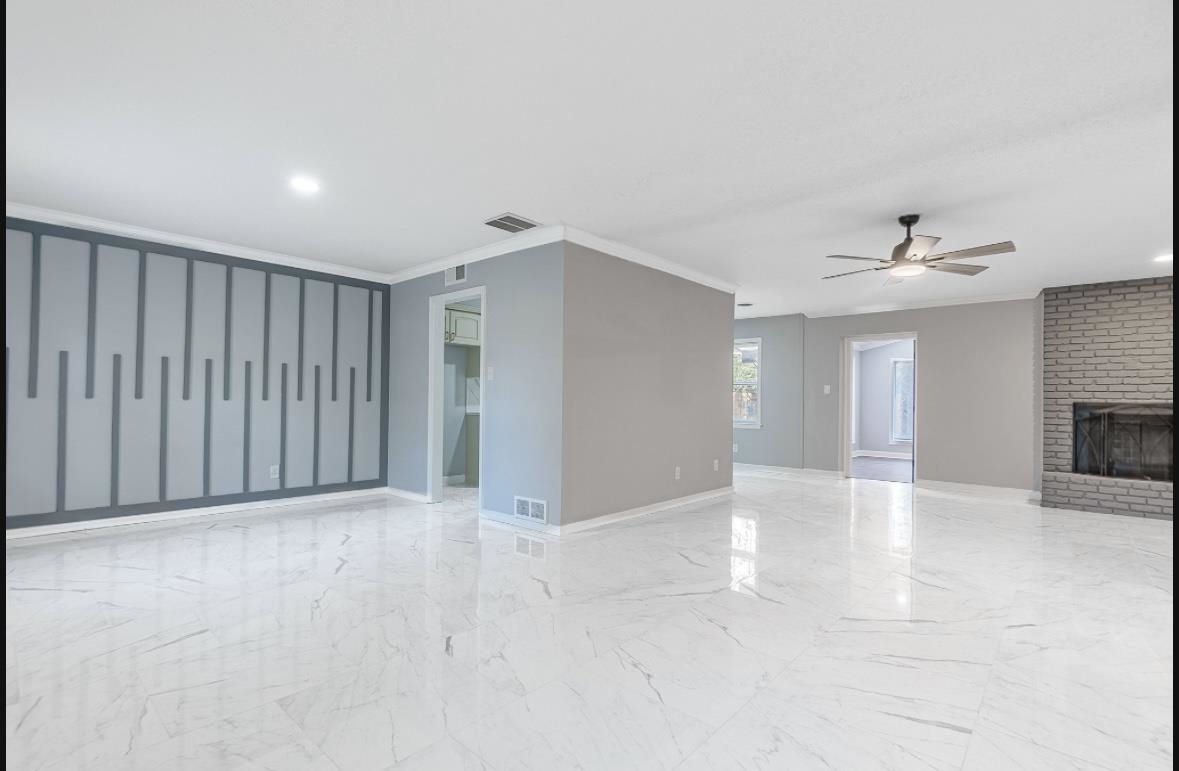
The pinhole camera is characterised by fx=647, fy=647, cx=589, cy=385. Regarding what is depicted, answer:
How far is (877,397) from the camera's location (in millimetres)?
12594

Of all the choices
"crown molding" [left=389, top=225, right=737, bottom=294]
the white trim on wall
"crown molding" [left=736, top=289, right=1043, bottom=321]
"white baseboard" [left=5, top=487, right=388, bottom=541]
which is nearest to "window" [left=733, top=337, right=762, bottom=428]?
"crown molding" [left=736, top=289, right=1043, bottom=321]

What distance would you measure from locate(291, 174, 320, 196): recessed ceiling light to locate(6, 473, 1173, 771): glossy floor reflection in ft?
8.00

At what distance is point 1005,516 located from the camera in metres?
6.00

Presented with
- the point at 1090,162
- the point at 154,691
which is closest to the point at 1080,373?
the point at 1090,162

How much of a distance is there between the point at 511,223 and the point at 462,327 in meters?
2.64

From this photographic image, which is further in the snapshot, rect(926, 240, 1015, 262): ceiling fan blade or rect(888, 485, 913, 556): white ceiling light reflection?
rect(888, 485, 913, 556): white ceiling light reflection

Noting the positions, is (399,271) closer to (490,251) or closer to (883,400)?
(490,251)

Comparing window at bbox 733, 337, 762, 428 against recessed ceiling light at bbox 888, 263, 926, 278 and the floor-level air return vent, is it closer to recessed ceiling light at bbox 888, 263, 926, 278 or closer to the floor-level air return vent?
recessed ceiling light at bbox 888, 263, 926, 278

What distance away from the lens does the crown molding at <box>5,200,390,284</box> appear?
189 inches

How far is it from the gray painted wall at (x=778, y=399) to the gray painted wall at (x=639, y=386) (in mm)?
2394

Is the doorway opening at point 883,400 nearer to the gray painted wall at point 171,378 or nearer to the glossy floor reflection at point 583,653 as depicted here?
the glossy floor reflection at point 583,653

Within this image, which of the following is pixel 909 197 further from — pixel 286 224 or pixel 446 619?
pixel 286 224

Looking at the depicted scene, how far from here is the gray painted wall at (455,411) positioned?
7.68 meters

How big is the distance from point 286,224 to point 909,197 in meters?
4.54
